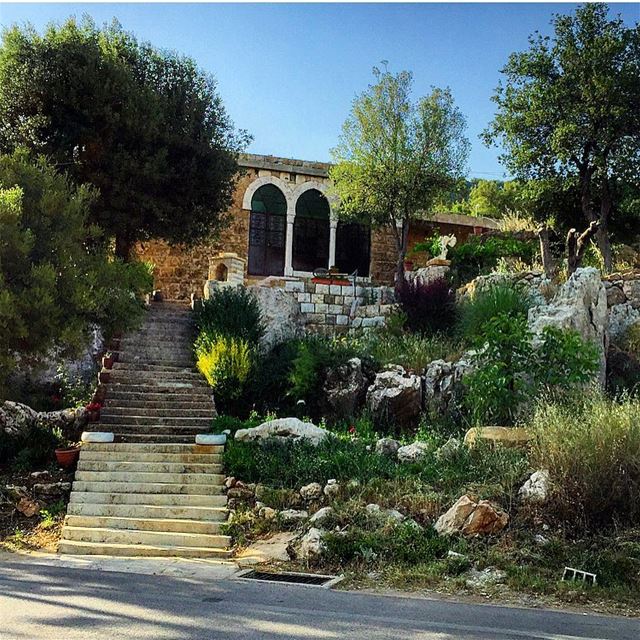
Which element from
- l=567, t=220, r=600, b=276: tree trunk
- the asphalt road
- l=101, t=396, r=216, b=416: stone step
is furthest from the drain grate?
l=567, t=220, r=600, b=276: tree trunk

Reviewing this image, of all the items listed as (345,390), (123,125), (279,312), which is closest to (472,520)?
(345,390)

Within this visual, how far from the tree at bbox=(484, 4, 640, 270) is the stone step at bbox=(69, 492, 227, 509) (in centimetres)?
1117

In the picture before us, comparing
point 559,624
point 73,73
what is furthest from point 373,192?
point 559,624

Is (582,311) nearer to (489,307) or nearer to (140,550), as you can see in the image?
(489,307)

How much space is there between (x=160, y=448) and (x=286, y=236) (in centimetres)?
1289

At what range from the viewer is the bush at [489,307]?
1264cm

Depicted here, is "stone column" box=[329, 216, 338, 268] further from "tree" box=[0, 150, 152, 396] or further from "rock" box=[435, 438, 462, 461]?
"rock" box=[435, 438, 462, 461]

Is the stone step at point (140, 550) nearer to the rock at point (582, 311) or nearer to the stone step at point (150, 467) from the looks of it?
the stone step at point (150, 467)

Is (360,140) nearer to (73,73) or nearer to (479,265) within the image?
(479,265)

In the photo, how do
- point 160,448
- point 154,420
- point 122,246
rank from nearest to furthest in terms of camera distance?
point 160,448 < point 154,420 < point 122,246

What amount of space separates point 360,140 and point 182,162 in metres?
4.97

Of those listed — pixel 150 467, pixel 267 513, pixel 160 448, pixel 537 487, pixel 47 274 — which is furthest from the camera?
pixel 160 448

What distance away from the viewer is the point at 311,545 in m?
7.31

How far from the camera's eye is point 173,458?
9.80m
